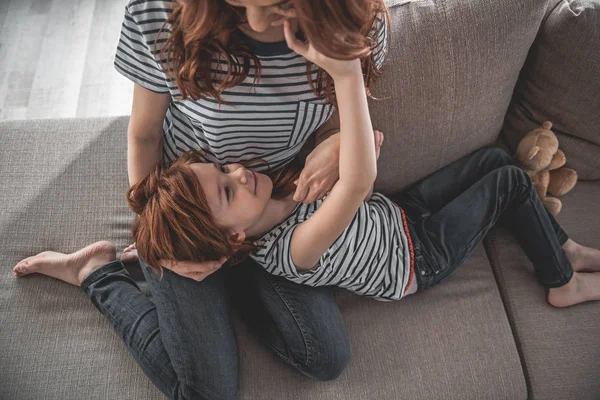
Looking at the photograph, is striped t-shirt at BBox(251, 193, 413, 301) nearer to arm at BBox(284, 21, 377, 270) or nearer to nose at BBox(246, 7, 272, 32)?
arm at BBox(284, 21, 377, 270)

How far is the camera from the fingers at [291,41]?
78cm

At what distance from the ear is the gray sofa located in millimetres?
→ 275

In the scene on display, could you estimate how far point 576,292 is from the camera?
134cm

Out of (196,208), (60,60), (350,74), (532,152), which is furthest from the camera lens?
(60,60)

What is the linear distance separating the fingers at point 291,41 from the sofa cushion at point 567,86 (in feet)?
2.71

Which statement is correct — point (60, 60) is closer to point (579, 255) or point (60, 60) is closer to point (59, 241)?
point (59, 241)

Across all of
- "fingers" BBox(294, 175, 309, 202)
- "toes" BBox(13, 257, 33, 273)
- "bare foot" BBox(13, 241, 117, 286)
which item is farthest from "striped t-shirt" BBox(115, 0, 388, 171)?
"toes" BBox(13, 257, 33, 273)

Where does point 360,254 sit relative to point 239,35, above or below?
below

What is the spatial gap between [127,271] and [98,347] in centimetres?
21

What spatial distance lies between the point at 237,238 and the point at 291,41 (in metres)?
0.49

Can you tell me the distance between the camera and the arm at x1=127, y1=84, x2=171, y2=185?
109 cm

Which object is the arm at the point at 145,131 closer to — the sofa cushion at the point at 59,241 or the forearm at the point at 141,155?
the forearm at the point at 141,155

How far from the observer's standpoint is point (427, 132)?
135cm

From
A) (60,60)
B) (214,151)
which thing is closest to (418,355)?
(214,151)
